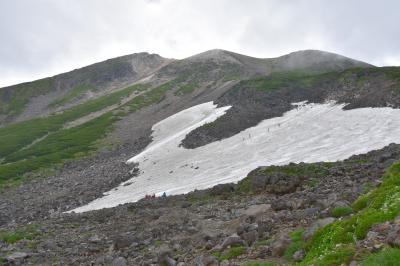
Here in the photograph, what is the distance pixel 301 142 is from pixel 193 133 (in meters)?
28.0

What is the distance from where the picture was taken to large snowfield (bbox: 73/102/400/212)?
50.8m

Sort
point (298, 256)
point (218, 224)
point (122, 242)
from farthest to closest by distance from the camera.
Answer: point (218, 224) → point (122, 242) → point (298, 256)

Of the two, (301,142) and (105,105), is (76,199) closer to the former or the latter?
(301,142)

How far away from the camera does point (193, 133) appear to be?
277 feet

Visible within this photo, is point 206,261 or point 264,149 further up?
point 264,149

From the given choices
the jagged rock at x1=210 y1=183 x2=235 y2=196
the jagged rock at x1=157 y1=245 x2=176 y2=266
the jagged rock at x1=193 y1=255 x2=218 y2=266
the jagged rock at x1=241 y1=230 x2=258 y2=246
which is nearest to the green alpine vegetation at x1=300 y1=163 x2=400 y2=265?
the jagged rock at x1=193 y1=255 x2=218 y2=266

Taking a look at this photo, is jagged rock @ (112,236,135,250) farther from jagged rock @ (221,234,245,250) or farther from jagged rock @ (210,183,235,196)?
jagged rock @ (210,183,235,196)

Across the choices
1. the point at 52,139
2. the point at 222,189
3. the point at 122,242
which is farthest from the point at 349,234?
A: the point at 52,139

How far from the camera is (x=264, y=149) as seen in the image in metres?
61.3

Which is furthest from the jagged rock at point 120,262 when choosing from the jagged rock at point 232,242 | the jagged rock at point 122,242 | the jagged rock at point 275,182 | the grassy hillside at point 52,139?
the grassy hillside at point 52,139

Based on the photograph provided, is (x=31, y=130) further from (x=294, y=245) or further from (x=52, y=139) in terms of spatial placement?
Result: (x=294, y=245)

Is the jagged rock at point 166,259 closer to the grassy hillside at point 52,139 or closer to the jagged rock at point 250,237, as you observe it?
the jagged rock at point 250,237

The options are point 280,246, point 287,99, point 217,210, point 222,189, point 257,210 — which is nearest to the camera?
point 280,246

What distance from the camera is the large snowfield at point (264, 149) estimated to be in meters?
50.8
